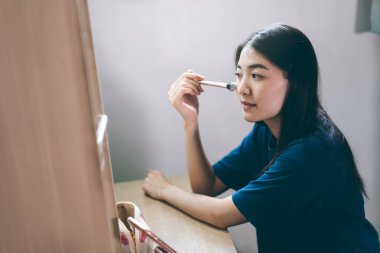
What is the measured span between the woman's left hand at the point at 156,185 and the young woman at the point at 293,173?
0.10 meters

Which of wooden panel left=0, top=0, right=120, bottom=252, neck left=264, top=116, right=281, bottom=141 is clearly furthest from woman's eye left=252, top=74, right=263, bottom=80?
wooden panel left=0, top=0, right=120, bottom=252

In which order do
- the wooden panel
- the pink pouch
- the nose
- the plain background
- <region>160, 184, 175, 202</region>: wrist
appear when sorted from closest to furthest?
1. the wooden panel
2. the pink pouch
3. the nose
4. <region>160, 184, 175, 202</region>: wrist
5. the plain background

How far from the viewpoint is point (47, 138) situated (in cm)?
57

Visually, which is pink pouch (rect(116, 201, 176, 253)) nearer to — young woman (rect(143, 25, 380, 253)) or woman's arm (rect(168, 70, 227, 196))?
young woman (rect(143, 25, 380, 253))

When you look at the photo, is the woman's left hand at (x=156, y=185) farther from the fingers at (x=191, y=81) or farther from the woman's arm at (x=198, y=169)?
the fingers at (x=191, y=81)

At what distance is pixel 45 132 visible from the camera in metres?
0.56

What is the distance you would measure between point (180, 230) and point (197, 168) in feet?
0.76

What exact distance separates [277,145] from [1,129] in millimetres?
734

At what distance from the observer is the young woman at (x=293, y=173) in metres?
0.97

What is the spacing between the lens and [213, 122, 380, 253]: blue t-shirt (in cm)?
97

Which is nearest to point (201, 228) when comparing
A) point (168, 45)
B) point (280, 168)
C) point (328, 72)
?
point (280, 168)

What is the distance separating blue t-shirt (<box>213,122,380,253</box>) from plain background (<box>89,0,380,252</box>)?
551 millimetres

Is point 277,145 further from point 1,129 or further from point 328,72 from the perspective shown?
point 1,129

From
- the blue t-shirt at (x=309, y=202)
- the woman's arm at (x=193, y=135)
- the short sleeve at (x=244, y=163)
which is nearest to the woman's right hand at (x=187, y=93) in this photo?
the woman's arm at (x=193, y=135)
